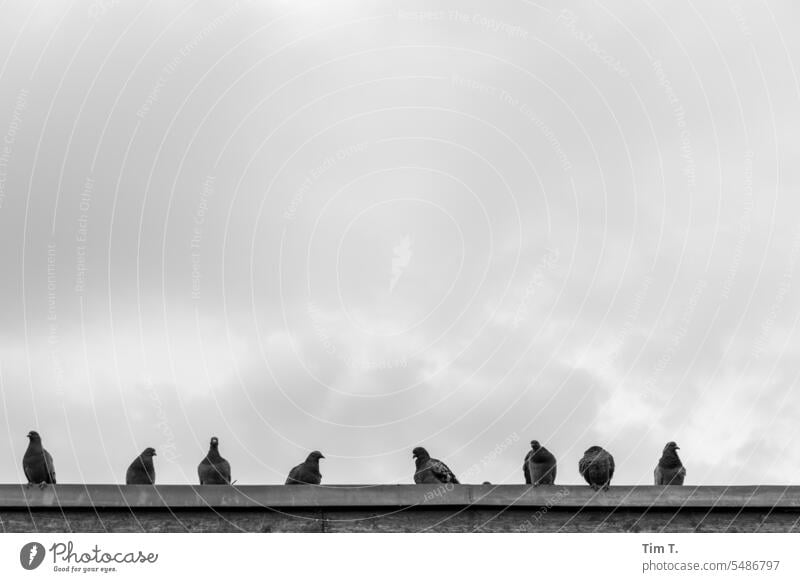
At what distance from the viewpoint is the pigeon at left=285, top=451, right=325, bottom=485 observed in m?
20.3

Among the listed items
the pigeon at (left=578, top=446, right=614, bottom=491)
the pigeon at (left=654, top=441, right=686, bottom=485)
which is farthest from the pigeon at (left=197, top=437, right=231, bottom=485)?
the pigeon at (left=654, top=441, right=686, bottom=485)

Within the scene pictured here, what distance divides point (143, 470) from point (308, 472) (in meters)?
3.31

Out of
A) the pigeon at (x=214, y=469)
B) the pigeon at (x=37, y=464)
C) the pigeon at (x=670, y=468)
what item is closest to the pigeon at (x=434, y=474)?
the pigeon at (x=214, y=469)

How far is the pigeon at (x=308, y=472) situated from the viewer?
20.3m

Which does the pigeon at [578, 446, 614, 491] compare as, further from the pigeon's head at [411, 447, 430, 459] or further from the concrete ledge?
the pigeon's head at [411, 447, 430, 459]

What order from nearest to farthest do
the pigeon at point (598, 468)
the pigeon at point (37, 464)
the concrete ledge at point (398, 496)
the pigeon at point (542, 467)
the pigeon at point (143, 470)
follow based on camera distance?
1. the concrete ledge at point (398, 496)
2. the pigeon at point (598, 468)
3. the pigeon at point (37, 464)
4. the pigeon at point (542, 467)
5. the pigeon at point (143, 470)

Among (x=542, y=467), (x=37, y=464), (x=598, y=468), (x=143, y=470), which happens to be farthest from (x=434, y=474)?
(x=37, y=464)

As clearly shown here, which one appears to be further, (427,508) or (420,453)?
(420,453)

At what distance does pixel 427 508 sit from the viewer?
16.5 m

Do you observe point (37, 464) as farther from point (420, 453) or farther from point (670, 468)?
point (670, 468)

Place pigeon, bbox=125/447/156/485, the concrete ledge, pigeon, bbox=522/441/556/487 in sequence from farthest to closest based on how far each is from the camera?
1. pigeon, bbox=125/447/156/485
2. pigeon, bbox=522/441/556/487
3. the concrete ledge

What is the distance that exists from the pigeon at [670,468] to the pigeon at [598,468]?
9.40 feet

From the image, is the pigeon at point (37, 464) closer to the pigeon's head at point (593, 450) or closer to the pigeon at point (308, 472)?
the pigeon at point (308, 472)

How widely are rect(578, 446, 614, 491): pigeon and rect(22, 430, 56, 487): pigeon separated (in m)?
9.68
